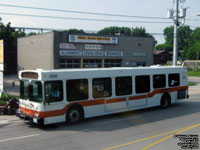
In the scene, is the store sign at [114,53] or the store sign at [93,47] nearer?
the store sign at [93,47]

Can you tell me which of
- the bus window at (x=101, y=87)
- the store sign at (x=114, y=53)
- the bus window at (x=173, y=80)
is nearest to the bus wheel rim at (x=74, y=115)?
the bus window at (x=101, y=87)

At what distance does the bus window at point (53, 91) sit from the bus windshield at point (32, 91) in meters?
0.28

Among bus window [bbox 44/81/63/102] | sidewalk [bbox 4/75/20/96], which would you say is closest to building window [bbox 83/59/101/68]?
sidewalk [bbox 4/75/20/96]

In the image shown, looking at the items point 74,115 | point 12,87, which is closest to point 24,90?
point 74,115

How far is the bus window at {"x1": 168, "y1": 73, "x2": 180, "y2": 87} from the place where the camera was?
15.5 metres

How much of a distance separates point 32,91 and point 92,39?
874 inches

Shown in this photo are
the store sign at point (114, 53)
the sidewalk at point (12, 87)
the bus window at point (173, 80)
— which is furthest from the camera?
the store sign at point (114, 53)

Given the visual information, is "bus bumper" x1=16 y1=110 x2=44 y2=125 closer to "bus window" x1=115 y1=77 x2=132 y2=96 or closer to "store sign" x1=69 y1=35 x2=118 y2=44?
"bus window" x1=115 y1=77 x2=132 y2=96

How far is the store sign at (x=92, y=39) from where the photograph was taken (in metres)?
30.5

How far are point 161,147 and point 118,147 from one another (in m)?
1.33

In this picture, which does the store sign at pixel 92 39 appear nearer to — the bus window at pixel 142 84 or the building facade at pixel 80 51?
the building facade at pixel 80 51

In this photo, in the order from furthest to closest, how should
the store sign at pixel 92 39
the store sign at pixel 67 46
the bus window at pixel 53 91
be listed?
the store sign at pixel 92 39 → the store sign at pixel 67 46 → the bus window at pixel 53 91

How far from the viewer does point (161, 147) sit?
307 inches

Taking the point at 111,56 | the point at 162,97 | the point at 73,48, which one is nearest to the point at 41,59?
the point at 73,48
